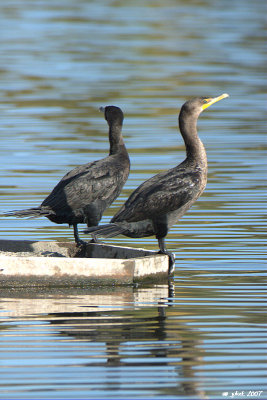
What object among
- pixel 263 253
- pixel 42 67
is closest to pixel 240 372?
pixel 263 253

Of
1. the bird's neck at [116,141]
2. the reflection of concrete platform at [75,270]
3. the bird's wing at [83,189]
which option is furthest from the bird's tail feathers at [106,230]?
the bird's neck at [116,141]

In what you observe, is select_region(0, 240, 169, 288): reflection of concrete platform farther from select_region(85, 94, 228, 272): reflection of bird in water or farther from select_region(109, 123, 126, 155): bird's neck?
select_region(109, 123, 126, 155): bird's neck

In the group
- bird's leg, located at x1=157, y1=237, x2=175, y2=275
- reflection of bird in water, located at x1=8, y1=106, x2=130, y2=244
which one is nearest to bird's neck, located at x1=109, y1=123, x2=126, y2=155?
reflection of bird in water, located at x1=8, y1=106, x2=130, y2=244

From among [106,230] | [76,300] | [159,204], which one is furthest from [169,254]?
[76,300]

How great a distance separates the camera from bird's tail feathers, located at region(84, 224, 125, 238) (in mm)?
11266

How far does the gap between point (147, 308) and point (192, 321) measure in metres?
0.70

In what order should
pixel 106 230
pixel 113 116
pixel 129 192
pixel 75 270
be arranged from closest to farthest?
pixel 75 270
pixel 106 230
pixel 113 116
pixel 129 192

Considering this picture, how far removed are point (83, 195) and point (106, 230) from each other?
0.82m

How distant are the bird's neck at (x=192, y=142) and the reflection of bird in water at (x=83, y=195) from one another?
2.68ft

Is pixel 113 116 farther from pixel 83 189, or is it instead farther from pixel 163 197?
pixel 163 197

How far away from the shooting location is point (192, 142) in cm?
1205

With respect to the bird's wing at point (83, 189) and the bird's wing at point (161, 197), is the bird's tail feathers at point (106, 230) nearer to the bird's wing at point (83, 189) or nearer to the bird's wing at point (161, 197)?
the bird's wing at point (161, 197)

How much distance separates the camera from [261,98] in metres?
26.3

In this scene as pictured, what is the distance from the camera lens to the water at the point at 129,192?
318 inches
